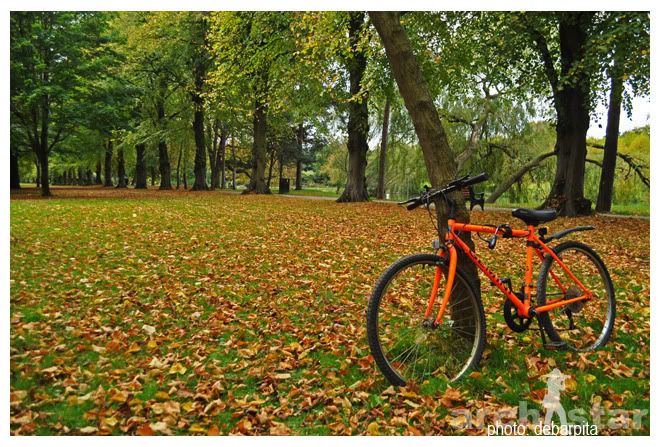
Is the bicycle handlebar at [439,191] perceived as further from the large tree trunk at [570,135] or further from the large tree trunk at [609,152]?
the large tree trunk at [609,152]

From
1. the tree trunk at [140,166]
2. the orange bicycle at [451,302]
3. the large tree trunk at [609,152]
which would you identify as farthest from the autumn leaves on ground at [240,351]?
the tree trunk at [140,166]

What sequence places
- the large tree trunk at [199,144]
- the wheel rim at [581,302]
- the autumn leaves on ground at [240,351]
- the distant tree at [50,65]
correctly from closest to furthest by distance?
1. the autumn leaves on ground at [240,351]
2. the wheel rim at [581,302]
3. the distant tree at [50,65]
4. the large tree trunk at [199,144]

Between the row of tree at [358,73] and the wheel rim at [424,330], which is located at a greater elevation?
the row of tree at [358,73]

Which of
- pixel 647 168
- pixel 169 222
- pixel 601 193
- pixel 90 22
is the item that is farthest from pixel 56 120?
pixel 647 168

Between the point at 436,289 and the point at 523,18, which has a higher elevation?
the point at 523,18

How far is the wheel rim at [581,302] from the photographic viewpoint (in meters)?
3.98

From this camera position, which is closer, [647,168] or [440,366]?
[440,366]

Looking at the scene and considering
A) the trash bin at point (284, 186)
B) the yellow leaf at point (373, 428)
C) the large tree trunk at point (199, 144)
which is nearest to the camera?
the yellow leaf at point (373, 428)

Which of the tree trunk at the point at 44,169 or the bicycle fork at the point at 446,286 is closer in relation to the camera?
the bicycle fork at the point at 446,286

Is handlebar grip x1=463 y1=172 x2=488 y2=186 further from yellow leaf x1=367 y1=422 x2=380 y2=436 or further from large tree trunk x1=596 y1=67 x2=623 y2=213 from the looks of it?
large tree trunk x1=596 y1=67 x2=623 y2=213

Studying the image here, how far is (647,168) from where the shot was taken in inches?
742

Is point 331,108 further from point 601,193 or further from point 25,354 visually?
point 25,354
